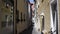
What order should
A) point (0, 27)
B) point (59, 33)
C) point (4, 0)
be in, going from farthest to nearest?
point (4, 0)
point (0, 27)
point (59, 33)

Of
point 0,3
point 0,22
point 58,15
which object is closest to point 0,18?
point 0,22

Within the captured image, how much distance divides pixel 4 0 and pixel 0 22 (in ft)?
2.50

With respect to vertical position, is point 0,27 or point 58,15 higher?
point 58,15

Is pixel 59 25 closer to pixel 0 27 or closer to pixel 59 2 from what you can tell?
pixel 59 2

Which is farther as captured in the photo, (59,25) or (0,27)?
(0,27)

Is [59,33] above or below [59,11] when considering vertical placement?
below

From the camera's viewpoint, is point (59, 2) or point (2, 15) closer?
point (59, 2)

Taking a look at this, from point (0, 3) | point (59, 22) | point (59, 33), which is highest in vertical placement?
point (0, 3)

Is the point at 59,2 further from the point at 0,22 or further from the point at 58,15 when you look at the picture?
the point at 0,22

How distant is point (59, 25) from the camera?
9.83ft

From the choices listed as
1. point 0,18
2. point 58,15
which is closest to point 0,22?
point 0,18

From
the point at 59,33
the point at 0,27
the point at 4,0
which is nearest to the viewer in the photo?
the point at 59,33

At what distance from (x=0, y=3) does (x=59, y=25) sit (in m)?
2.00

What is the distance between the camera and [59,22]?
3.00m
